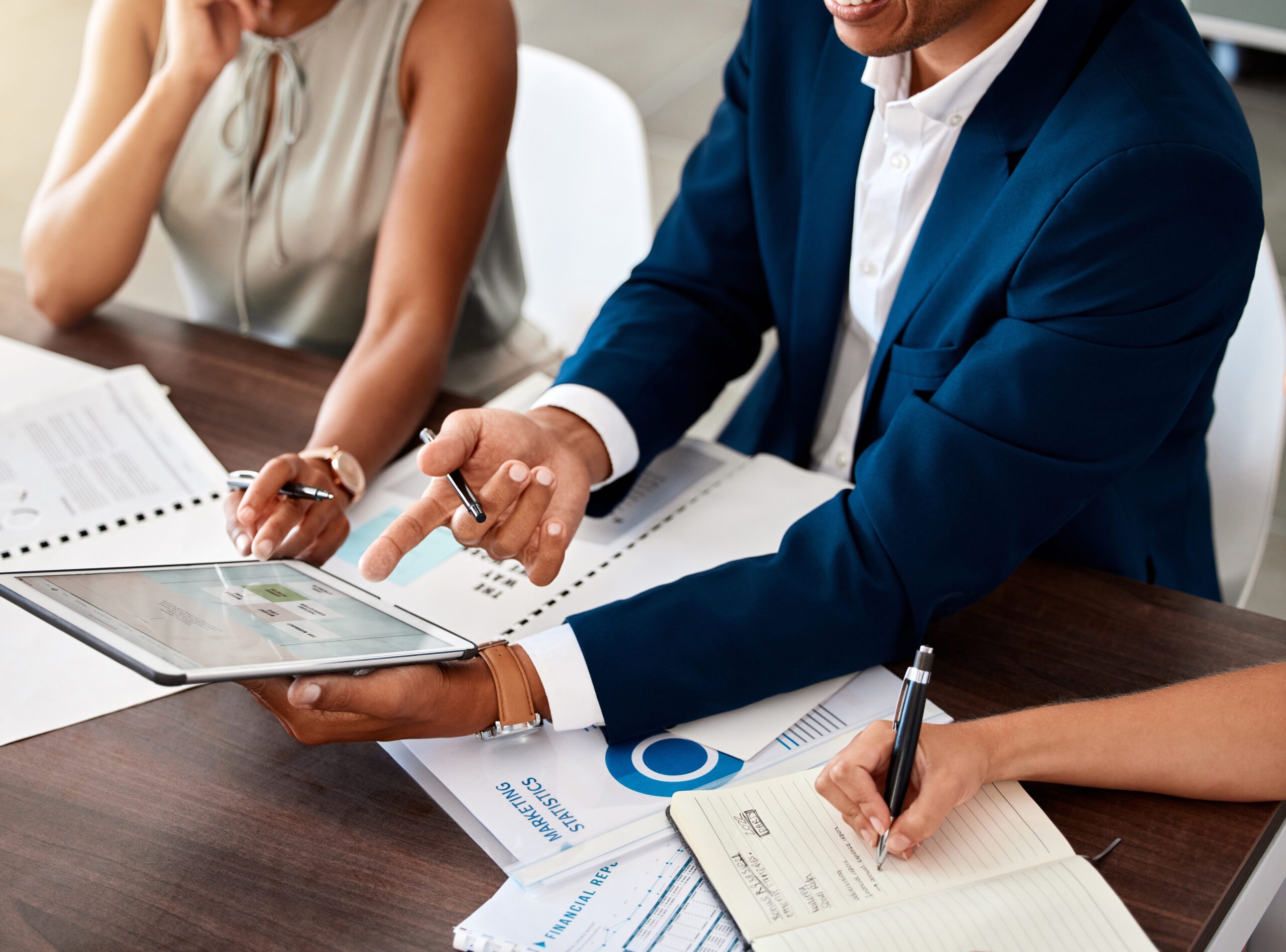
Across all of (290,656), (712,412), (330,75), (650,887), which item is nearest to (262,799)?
(290,656)

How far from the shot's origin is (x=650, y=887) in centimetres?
78

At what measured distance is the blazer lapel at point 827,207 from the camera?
1.21 m

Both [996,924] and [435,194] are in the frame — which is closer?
[996,924]

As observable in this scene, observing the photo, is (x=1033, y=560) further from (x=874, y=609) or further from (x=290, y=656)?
(x=290, y=656)

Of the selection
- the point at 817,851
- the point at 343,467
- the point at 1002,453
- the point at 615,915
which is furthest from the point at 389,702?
the point at 1002,453

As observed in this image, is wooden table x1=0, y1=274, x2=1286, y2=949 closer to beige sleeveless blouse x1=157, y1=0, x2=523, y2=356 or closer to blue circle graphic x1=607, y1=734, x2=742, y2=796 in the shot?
blue circle graphic x1=607, y1=734, x2=742, y2=796

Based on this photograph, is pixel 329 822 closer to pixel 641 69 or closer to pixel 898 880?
pixel 898 880

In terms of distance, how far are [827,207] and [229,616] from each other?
77 centimetres

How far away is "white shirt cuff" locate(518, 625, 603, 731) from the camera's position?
896 millimetres

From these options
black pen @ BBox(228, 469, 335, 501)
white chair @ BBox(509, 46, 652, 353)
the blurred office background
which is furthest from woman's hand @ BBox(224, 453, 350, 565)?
the blurred office background

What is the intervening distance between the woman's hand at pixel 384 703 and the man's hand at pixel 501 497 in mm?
107

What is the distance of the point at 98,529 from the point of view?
115 cm

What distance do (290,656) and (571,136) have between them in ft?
4.19

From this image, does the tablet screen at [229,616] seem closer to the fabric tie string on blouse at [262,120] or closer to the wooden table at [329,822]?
the wooden table at [329,822]
